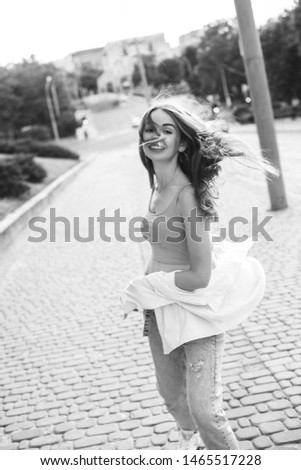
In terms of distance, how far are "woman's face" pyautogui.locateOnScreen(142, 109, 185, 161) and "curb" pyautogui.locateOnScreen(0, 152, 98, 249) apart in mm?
7649

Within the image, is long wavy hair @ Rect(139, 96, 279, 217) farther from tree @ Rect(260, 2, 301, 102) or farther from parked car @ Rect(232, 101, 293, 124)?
tree @ Rect(260, 2, 301, 102)

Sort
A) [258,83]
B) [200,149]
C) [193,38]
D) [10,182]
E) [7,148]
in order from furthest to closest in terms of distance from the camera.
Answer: [193,38]
[7,148]
[10,182]
[258,83]
[200,149]

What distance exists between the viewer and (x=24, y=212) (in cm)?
1228

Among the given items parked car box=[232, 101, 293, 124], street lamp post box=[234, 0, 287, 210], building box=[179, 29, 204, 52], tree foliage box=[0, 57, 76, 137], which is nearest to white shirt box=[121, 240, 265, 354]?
street lamp post box=[234, 0, 287, 210]

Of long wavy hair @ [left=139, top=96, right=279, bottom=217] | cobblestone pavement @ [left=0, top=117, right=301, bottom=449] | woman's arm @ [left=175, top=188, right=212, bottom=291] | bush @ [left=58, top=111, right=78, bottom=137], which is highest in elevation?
long wavy hair @ [left=139, top=96, right=279, bottom=217]

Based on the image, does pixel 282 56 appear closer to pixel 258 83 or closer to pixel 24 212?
pixel 24 212

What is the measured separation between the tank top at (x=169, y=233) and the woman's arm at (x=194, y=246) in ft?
0.18

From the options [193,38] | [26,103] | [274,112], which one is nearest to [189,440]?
[274,112]

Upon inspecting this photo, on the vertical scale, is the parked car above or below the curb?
below

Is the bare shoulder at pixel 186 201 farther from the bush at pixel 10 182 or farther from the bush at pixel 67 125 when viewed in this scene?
the bush at pixel 67 125

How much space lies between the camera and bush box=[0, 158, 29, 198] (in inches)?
549

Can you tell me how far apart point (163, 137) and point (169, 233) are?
44 centimetres

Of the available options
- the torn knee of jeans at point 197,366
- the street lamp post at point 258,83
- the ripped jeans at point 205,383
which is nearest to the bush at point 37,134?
the street lamp post at point 258,83
